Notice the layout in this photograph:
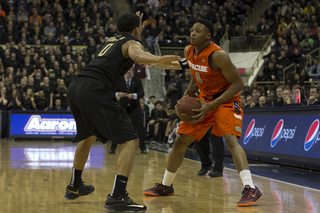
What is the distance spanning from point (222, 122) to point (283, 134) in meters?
3.77

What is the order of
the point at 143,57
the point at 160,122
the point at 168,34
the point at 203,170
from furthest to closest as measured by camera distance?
the point at 168,34 < the point at 160,122 < the point at 203,170 < the point at 143,57

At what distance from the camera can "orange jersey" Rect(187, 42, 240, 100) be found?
Result: 4480 millimetres

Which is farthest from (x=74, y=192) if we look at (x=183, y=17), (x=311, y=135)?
(x=183, y=17)

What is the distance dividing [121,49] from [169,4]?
735 inches

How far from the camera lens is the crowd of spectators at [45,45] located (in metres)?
15.2

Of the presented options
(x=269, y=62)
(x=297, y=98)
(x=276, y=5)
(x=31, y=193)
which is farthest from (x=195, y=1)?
(x=31, y=193)

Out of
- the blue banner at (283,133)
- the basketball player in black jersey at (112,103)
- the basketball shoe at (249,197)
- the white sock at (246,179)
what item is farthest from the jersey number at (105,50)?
the blue banner at (283,133)

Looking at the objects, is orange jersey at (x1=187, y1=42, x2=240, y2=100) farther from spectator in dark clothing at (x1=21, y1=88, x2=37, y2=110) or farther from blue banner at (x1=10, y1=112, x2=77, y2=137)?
spectator in dark clothing at (x1=21, y1=88, x2=37, y2=110)

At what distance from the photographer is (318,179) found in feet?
20.1

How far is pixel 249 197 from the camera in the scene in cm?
415

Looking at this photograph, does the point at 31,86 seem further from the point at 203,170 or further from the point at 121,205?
the point at 121,205

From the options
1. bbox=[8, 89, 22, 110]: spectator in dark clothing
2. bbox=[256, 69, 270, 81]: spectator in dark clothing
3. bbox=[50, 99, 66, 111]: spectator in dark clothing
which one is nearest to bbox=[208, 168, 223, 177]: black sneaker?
bbox=[50, 99, 66, 111]: spectator in dark clothing

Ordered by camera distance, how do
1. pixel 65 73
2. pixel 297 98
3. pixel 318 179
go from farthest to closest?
pixel 65 73
pixel 297 98
pixel 318 179

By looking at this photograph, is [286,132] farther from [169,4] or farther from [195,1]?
[195,1]
